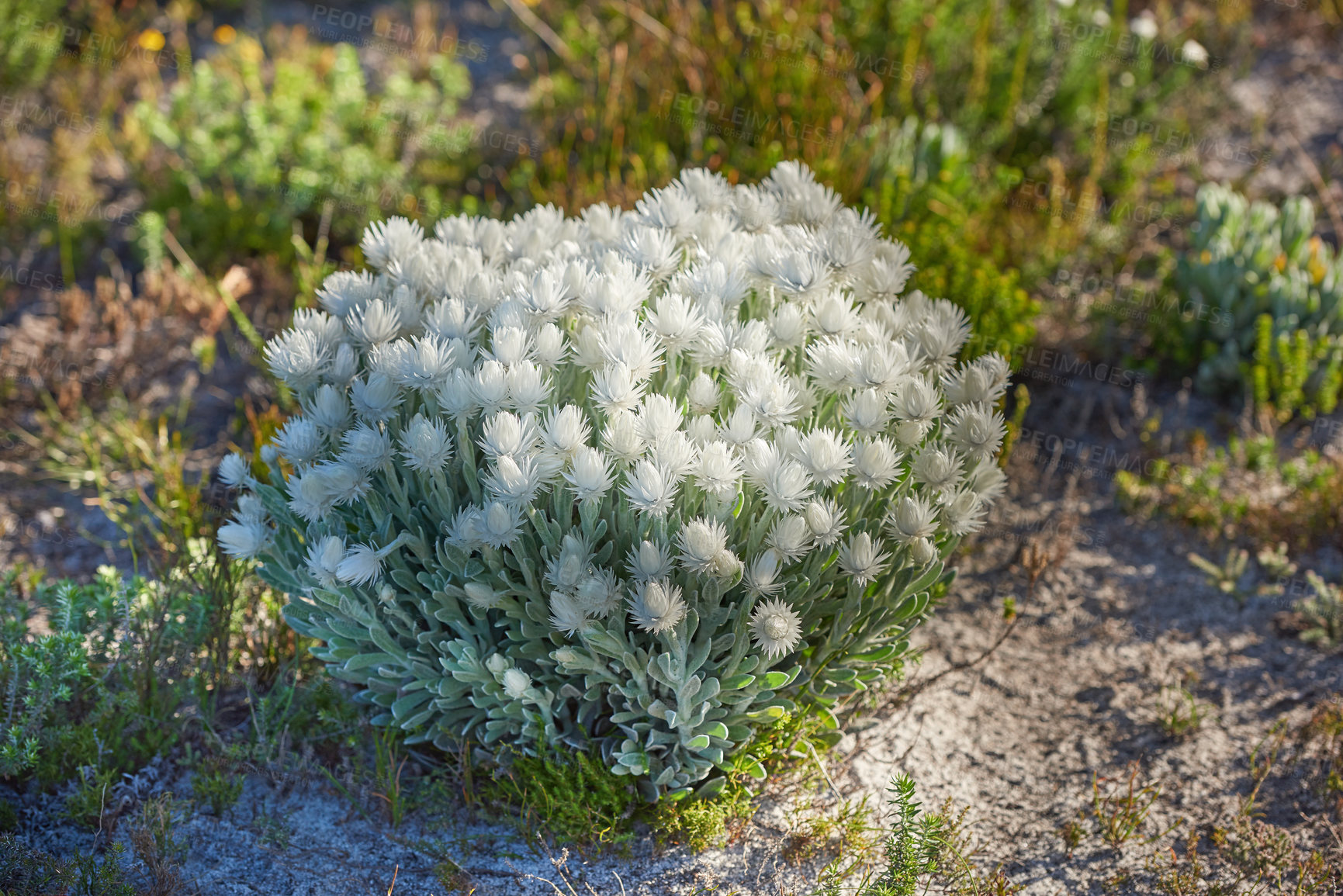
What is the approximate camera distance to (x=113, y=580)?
9.82ft

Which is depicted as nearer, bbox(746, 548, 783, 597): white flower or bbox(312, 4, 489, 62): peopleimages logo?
bbox(746, 548, 783, 597): white flower

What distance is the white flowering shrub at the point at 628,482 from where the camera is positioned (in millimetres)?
2195

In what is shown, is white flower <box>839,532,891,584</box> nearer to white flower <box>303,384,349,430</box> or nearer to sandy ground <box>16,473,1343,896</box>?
sandy ground <box>16,473,1343,896</box>

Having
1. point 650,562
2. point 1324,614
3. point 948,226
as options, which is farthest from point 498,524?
point 1324,614

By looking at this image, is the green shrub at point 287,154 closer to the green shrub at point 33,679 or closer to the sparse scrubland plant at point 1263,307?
the green shrub at point 33,679

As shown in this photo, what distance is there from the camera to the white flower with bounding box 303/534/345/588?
221cm

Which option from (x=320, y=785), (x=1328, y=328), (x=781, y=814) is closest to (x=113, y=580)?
(x=320, y=785)

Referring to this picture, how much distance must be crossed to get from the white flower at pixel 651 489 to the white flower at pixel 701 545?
3.0 inches

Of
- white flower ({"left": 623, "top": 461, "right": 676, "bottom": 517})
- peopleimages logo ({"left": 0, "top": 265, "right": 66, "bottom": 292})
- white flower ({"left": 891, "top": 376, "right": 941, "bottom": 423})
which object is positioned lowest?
white flower ({"left": 623, "top": 461, "right": 676, "bottom": 517})

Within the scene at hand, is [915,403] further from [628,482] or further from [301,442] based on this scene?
[301,442]

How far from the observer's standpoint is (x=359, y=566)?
219 centimetres

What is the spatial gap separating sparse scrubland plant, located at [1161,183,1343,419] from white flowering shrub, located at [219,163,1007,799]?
7.22 feet

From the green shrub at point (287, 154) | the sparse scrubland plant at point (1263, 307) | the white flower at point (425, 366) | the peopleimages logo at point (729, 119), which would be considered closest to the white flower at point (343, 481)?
the white flower at point (425, 366)

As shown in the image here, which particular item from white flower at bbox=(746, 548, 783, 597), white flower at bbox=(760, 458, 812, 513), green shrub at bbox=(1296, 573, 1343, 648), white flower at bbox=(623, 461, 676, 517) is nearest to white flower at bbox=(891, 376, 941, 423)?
white flower at bbox=(760, 458, 812, 513)
